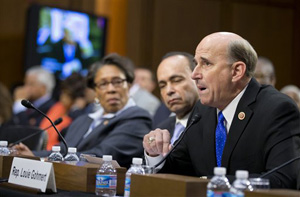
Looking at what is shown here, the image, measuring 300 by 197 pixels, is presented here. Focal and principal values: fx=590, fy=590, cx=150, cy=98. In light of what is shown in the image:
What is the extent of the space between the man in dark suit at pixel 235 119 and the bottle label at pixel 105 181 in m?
0.38

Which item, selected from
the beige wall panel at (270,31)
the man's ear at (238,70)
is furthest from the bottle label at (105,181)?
the beige wall panel at (270,31)

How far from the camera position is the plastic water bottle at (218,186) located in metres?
2.05

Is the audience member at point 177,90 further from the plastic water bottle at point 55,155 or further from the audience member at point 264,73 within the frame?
the audience member at point 264,73

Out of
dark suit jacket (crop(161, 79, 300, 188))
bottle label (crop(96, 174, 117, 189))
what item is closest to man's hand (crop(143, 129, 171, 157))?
dark suit jacket (crop(161, 79, 300, 188))

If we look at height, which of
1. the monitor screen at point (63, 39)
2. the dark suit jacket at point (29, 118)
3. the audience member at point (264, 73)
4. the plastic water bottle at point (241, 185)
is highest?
the monitor screen at point (63, 39)

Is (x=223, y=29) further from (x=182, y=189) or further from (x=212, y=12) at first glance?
(x=182, y=189)

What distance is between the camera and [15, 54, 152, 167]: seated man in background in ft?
13.6

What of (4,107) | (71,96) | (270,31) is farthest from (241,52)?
(270,31)

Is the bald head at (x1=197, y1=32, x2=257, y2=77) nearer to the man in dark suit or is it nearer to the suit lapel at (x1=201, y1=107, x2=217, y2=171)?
the man in dark suit

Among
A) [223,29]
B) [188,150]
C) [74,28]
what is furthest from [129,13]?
[188,150]

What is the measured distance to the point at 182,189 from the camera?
213cm

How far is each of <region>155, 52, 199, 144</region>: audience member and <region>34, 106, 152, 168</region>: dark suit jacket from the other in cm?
32

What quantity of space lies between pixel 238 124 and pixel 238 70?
270mm

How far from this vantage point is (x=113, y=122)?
438cm
